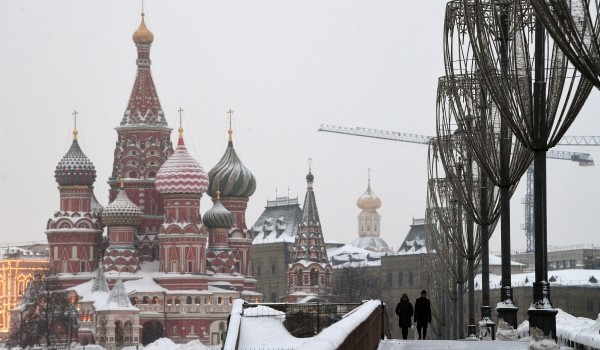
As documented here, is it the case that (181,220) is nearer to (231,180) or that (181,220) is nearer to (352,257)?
(231,180)

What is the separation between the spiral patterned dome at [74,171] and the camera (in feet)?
383

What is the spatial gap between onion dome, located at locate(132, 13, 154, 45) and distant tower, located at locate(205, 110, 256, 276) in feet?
42.4

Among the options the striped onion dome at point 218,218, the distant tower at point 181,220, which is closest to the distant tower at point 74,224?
the distant tower at point 181,220

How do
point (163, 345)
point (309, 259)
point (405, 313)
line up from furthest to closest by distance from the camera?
point (309, 259)
point (163, 345)
point (405, 313)

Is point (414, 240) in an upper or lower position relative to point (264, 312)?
upper

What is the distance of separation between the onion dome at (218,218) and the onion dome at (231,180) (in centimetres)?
454

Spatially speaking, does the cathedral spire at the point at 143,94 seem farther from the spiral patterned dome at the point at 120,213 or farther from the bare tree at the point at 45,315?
the bare tree at the point at 45,315

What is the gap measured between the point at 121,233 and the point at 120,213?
1604 millimetres

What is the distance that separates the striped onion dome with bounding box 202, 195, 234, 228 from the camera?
395 ft

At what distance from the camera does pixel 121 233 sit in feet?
375

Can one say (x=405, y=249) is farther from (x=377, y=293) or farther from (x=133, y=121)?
(x=133, y=121)

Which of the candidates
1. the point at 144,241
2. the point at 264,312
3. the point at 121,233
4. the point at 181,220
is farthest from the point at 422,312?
the point at 144,241

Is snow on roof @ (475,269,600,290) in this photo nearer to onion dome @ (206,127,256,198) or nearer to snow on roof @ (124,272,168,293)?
onion dome @ (206,127,256,198)

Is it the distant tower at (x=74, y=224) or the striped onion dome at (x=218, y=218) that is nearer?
the distant tower at (x=74, y=224)
